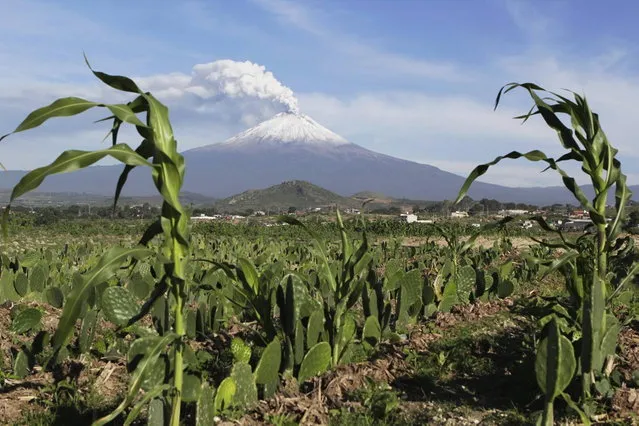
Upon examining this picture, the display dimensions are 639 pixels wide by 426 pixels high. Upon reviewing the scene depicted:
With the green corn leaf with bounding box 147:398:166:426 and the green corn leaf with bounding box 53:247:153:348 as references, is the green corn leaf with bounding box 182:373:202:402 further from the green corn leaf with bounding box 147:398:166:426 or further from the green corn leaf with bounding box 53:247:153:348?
the green corn leaf with bounding box 53:247:153:348

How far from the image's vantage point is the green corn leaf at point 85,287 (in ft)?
6.64

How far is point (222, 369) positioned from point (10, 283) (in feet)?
11.4

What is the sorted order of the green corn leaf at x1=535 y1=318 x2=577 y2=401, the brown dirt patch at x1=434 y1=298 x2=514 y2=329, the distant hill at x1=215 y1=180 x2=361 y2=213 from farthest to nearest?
the distant hill at x1=215 y1=180 x2=361 y2=213 → the brown dirt patch at x1=434 y1=298 x2=514 y2=329 → the green corn leaf at x1=535 y1=318 x2=577 y2=401

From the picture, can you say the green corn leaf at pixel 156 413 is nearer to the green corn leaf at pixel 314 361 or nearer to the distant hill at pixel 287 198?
the green corn leaf at pixel 314 361

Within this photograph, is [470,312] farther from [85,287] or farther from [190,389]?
[85,287]

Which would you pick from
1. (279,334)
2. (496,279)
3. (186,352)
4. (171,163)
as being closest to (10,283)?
(279,334)

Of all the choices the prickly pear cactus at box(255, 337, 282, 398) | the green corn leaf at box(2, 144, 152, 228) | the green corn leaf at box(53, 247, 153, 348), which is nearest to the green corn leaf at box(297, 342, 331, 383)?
the prickly pear cactus at box(255, 337, 282, 398)

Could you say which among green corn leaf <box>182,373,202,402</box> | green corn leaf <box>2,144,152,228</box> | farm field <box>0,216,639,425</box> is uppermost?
green corn leaf <box>2,144,152,228</box>

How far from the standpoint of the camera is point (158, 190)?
7.28ft

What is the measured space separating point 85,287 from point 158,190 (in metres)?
0.44

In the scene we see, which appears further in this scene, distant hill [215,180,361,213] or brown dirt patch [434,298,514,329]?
distant hill [215,180,361,213]

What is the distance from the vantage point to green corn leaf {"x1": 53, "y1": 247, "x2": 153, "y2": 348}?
2.02 m

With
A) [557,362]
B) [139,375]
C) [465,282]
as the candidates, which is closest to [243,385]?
[139,375]

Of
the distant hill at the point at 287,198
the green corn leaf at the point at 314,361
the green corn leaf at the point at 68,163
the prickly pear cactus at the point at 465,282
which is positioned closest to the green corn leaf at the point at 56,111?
the green corn leaf at the point at 68,163
